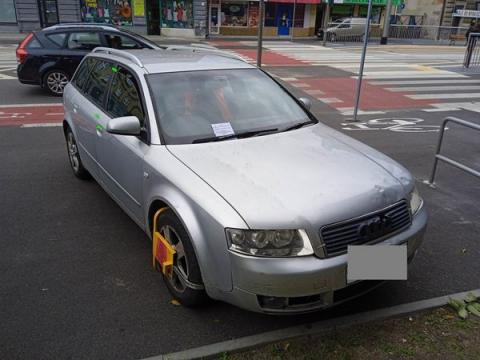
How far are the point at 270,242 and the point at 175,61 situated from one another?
2278 millimetres

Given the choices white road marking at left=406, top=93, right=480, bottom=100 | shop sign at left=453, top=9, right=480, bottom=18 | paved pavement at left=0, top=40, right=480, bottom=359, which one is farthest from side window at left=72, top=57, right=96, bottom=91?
shop sign at left=453, top=9, right=480, bottom=18

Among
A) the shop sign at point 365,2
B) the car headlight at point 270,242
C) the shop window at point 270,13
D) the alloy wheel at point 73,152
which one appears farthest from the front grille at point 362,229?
the shop sign at point 365,2

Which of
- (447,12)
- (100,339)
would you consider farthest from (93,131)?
(447,12)

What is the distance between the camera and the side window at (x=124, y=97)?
12.3 ft

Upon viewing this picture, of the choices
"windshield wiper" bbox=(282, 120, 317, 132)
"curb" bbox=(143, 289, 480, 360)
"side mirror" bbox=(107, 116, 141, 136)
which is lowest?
"curb" bbox=(143, 289, 480, 360)

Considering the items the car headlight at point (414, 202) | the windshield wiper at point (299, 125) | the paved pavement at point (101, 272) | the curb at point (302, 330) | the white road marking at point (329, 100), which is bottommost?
the white road marking at point (329, 100)

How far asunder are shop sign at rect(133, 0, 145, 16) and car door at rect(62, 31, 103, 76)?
21261 millimetres

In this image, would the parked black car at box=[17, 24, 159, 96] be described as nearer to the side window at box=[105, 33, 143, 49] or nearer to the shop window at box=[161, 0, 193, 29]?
the side window at box=[105, 33, 143, 49]

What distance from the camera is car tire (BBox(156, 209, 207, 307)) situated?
2912 mm

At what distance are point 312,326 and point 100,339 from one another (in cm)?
138

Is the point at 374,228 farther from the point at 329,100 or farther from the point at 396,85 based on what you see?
the point at 396,85

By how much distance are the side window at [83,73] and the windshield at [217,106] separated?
165 centimetres

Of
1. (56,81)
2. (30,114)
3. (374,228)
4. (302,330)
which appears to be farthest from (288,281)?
(56,81)

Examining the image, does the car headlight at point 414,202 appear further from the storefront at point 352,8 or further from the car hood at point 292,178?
the storefront at point 352,8
